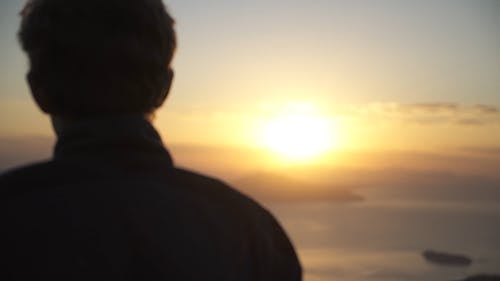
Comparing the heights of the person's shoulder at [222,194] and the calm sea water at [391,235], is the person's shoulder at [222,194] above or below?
above

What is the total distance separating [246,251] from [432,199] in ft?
153

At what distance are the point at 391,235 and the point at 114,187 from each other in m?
28.3

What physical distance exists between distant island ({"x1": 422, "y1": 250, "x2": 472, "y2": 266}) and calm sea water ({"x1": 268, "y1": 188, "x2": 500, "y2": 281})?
0.31 m

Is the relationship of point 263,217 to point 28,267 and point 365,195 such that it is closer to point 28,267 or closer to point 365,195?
point 28,267

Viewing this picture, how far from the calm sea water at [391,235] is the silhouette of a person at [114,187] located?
17.8 meters

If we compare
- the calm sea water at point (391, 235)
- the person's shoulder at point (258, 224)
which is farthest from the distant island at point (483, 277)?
the person's shoulder at point (258, 224)

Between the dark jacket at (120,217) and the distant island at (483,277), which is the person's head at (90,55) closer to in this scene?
the dark jacket at (120,217)

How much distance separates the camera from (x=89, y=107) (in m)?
0.55

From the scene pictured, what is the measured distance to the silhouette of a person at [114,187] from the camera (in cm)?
45

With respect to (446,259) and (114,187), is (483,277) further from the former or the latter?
(114,187)

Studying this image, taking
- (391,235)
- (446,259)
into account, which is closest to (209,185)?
(446,259)

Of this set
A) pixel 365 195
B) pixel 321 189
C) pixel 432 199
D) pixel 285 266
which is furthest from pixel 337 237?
pixel 285 266

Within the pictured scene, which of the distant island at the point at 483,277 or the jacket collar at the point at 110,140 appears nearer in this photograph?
the jacket collar at the point at 110,140

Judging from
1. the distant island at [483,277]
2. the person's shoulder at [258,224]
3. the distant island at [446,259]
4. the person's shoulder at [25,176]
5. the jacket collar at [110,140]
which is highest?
the jacket collar at [110,140]
